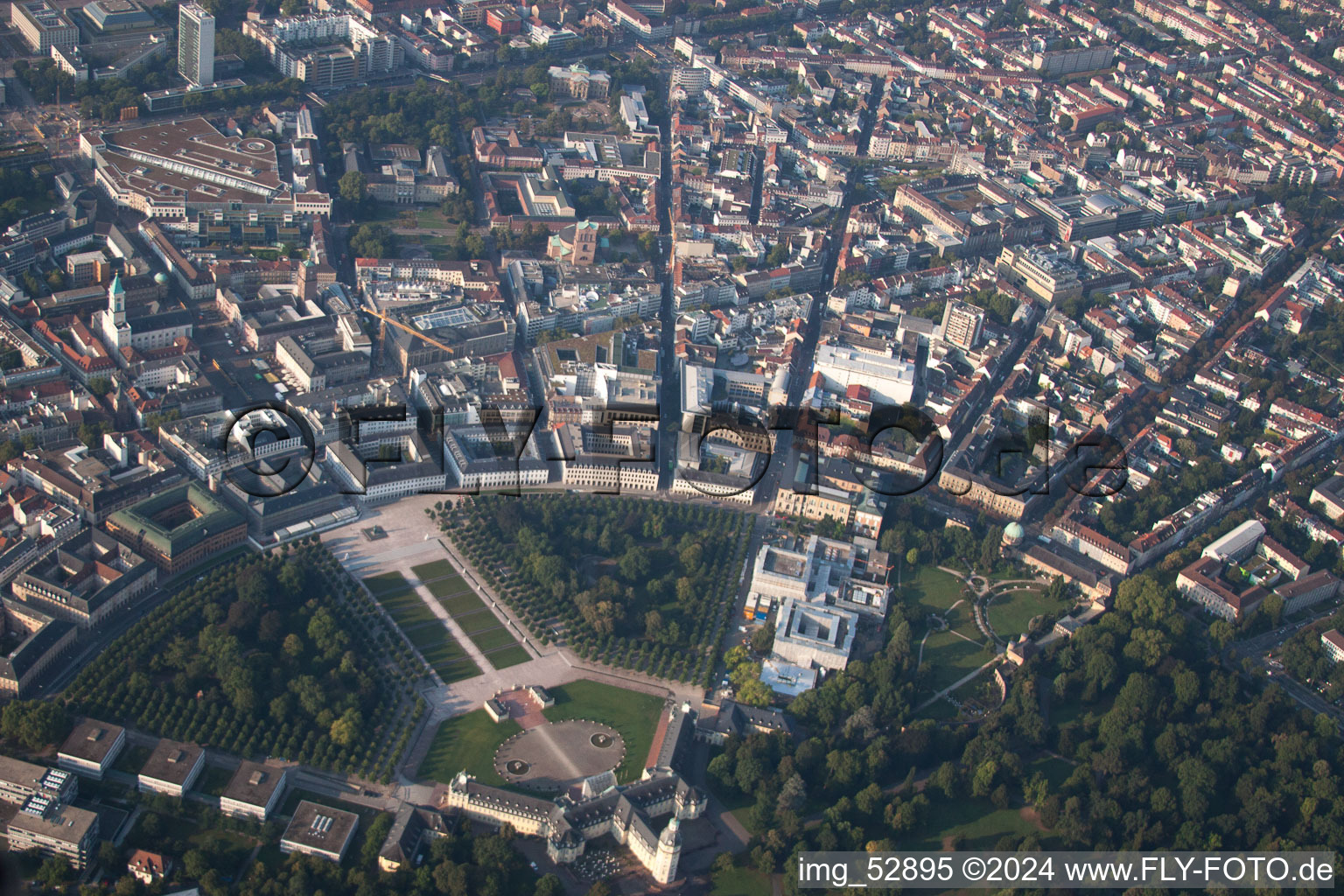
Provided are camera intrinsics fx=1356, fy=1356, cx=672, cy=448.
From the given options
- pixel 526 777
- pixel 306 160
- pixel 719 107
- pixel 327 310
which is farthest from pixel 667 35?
pixel 526 777

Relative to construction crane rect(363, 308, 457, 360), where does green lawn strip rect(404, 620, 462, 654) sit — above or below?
above

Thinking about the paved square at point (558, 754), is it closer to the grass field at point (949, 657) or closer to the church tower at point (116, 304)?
the grass field at point (949, 657)

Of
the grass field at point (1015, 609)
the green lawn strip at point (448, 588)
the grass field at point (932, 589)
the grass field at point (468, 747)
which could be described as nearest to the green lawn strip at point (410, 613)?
the green lawn strip at point (448, 588)

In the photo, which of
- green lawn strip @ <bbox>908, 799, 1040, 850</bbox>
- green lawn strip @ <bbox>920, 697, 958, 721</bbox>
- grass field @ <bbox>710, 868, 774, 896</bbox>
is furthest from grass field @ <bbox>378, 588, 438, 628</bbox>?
green lawn strip @ <bbox>908, 799, 1040, 850</bbox>

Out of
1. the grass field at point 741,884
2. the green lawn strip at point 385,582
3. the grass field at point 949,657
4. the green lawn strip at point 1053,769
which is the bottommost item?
the grass field at point 949,657

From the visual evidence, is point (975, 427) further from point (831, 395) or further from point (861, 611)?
point (861, 611)

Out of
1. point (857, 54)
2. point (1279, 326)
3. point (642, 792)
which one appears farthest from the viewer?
point (857, 54)

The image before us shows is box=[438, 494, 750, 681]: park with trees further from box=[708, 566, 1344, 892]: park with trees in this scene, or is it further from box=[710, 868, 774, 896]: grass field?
box=[710, 868, 774, 896]: grass field
